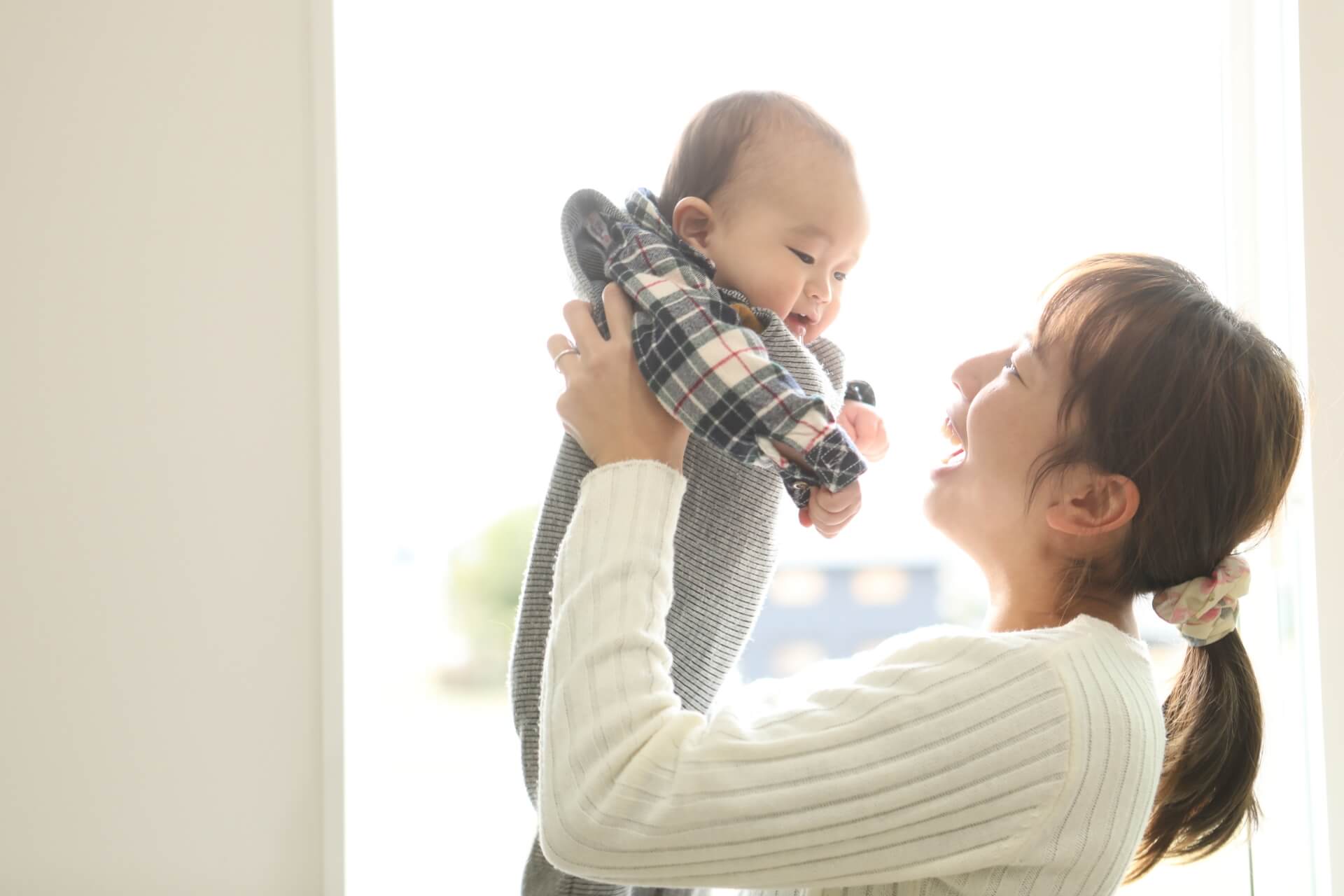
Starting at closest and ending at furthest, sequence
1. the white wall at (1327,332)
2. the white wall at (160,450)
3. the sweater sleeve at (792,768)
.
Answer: the sweater sleeve at (792,768) < the white wall at (1327,332) < the white wall at (160,450)

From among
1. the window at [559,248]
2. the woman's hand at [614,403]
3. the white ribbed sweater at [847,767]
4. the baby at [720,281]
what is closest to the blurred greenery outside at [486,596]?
the window at [559,248]

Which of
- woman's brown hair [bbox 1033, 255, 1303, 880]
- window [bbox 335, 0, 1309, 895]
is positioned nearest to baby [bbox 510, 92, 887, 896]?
woman's brown hair [bbox 1033, 255, 1303, 880]

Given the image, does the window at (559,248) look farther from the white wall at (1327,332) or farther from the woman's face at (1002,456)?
the woman's face at (1002,456)

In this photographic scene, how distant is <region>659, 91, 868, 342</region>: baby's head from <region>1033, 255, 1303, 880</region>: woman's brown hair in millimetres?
243

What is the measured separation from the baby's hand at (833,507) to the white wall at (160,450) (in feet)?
3.07

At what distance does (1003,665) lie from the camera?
2.94ft

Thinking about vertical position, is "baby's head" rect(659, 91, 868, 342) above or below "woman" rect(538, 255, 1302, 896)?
above

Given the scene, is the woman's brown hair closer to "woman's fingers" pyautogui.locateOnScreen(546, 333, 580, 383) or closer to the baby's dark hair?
the baby's dark hair

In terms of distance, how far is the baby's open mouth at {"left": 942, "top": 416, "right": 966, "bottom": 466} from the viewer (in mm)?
1128

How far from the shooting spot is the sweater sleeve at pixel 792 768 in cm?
85

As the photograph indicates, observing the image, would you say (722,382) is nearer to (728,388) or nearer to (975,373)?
(728,388)

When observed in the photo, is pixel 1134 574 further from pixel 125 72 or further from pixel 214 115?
pixel 125 72

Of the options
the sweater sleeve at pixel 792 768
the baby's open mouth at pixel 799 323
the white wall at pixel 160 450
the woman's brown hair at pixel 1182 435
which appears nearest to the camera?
the sweater sleeve at pixel 792 768

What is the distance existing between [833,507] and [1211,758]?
47 cm
